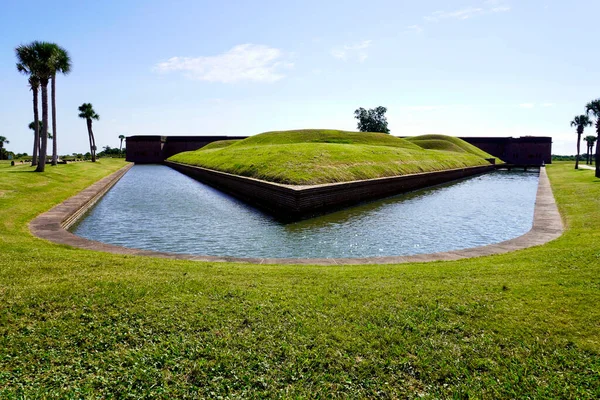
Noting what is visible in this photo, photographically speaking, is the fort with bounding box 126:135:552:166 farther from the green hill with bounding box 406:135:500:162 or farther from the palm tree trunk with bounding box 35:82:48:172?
the palm tree trunk with bounding box 35:82:48:172

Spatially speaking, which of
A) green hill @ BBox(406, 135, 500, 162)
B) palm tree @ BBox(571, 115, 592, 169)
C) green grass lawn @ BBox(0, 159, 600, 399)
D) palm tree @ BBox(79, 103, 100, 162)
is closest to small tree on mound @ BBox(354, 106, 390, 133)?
green hill @ BBox(406, 135, 500, 162)

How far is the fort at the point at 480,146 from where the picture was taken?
268 feet

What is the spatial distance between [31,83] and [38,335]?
136ft

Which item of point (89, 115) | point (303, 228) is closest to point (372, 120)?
point (89, 115)

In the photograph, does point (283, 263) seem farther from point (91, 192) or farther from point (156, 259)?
point (91, 192)

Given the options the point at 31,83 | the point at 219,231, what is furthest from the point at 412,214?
the point at 31,83

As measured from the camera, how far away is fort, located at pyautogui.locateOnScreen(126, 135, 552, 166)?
268 feet

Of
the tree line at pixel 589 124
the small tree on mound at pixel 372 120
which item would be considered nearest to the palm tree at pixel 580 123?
the tree line at pixel 589 124

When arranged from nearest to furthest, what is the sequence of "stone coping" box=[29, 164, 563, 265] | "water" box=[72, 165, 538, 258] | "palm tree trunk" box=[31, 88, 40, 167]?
"stone coping" box=[29, 164, 563, 265], "water" box=[72, 165, 538, 258], "palm tree trunk" box=[31, 88, 40, 167]

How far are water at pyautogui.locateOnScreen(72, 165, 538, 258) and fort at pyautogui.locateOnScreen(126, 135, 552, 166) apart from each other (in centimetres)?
6740

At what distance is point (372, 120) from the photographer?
99438 millimetres

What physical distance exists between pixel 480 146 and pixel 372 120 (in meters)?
27.6

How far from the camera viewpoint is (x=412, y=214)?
Answer: 54.7ft

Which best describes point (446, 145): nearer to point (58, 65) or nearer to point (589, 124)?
point (589, 124)
